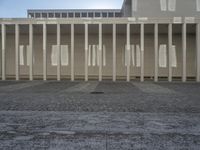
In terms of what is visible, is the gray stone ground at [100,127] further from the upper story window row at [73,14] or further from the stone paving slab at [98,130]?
the upper story window row at [73,14]

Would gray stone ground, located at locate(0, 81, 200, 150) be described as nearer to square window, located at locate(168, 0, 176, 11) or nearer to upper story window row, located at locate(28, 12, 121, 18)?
square window, located at locate(168, 0, 176, 11)

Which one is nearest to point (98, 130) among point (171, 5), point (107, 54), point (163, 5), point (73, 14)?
point (107, 54)

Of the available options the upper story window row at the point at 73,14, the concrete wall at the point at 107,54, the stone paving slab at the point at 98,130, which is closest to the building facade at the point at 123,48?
the concrete wall at the point at 107,54

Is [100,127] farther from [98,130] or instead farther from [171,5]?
[171,5]

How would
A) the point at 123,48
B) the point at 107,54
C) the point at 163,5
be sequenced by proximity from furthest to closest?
the point at 107,54 < the point at 123,48 < the point at 163,5

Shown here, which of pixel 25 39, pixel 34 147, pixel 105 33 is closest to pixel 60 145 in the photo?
pixel 34 147

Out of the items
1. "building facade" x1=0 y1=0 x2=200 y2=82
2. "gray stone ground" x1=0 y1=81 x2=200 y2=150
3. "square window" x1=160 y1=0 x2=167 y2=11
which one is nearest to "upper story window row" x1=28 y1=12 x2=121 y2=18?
"square window" x1=160 y1=0 x2=167 y2=11

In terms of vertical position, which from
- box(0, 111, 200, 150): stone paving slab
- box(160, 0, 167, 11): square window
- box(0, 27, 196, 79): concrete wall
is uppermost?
box(160, 0, 167, 11): square window

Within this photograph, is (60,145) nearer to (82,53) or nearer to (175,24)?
(175,24)

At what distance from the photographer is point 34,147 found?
3732mm

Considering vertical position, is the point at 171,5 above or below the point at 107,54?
above

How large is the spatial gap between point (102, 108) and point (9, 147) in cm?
367

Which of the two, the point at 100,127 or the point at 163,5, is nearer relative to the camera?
the point at 100,127

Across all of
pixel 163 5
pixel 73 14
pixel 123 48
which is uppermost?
pixel 73 14
